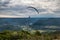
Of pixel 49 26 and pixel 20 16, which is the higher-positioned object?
pixel 20 16

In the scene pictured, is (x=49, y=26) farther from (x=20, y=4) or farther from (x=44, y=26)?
(x=20, y=4)

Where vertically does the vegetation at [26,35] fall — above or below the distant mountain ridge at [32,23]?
below

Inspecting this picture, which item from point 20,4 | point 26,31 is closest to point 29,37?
point 26,31

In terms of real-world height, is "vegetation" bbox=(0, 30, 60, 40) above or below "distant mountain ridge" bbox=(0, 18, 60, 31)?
below

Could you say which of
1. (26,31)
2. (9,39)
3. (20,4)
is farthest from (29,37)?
(20,4)

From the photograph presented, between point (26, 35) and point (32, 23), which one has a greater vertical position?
point (32, 23)

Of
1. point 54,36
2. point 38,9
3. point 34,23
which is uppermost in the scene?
point 38,9
